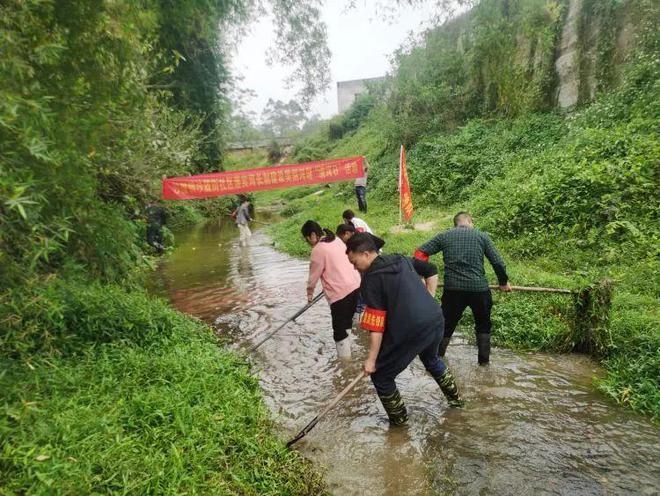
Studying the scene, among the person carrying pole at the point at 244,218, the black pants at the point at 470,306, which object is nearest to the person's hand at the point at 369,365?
the black pants at the point at 470,306

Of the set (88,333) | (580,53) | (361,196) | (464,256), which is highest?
(580,53)

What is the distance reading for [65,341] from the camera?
12.6ft

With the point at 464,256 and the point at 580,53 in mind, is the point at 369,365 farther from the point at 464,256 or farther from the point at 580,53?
the point at 580,53

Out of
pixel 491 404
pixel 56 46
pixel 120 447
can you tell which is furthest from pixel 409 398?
pixel 56 46

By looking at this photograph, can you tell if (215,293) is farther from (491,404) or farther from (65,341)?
(491,404)

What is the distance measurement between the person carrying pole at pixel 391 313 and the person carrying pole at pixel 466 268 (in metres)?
1.00

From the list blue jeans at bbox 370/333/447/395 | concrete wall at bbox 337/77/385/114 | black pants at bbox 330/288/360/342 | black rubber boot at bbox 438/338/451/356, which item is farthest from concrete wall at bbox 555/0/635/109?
concrete wall at bbox 337/77/385/114

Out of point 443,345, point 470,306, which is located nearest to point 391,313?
point 470,306

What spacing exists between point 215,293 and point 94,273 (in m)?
3.67

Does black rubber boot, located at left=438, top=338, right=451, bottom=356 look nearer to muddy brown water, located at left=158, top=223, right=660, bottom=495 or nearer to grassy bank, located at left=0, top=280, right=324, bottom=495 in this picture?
muddy brown water, located at left=158, top=223, right=660, bottom=495

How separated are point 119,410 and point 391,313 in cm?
214

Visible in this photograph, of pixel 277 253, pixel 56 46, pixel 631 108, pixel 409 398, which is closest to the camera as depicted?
pixel 56 46

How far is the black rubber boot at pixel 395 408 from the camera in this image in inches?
130

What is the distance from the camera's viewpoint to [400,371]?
318 cm
